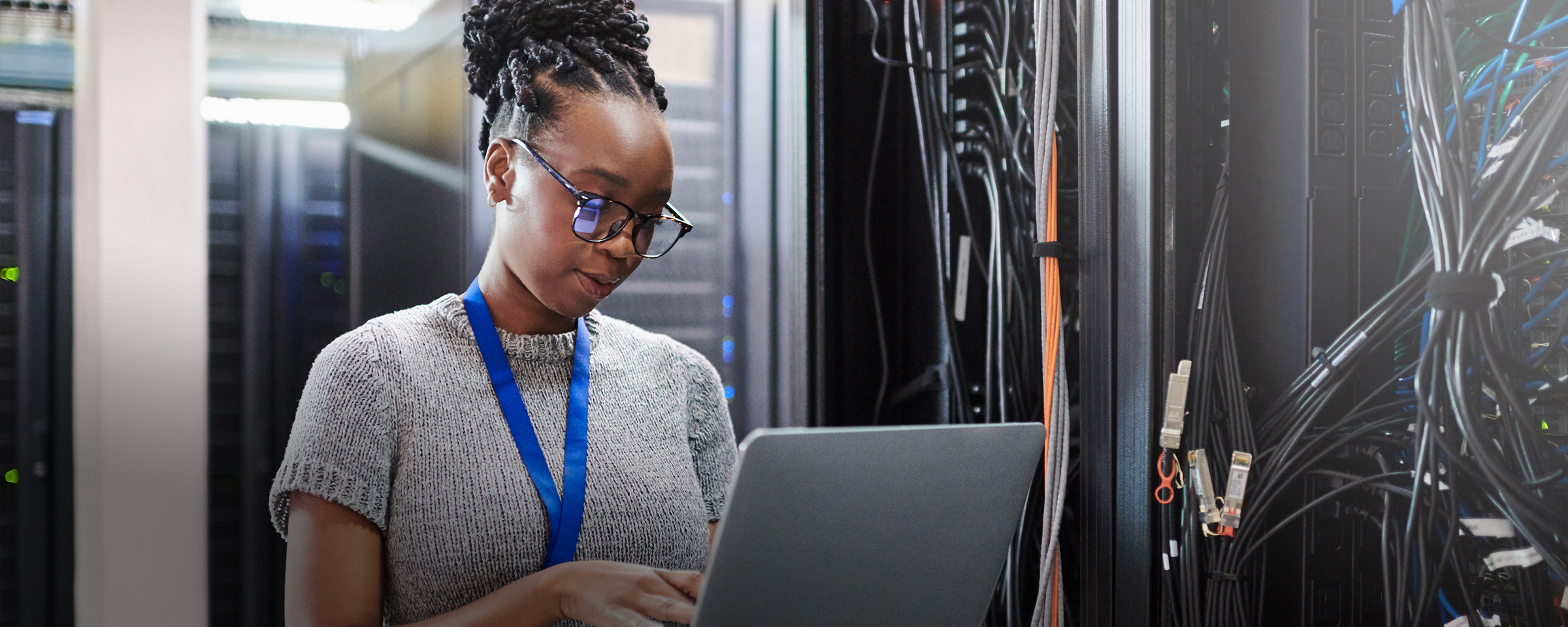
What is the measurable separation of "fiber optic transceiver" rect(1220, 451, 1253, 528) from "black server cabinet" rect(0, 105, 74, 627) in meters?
1.60

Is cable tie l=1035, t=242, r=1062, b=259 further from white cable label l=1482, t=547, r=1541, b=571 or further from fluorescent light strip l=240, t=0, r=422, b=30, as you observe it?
fluorescent light strip l=240, t=0, r=422, b=30

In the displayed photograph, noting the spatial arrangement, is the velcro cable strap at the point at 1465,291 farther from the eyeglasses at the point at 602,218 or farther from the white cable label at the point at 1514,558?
the eyeglasses at the point at 602,218

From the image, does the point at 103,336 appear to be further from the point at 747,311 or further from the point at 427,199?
the point at 747,311

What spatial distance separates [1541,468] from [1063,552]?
599 millimetres

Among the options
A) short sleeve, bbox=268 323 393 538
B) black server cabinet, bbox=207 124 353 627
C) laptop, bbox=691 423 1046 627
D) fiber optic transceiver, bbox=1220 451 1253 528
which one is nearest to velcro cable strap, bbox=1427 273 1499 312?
fiber optic transceiver, bbox=1220 451 1253 528

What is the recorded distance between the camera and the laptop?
1.97ft

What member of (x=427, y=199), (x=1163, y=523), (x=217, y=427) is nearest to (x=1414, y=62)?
(x=1163, y=523)

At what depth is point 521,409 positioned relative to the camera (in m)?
0.97

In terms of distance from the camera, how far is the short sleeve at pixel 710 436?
111 centimetres

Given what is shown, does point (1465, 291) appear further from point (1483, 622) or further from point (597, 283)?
point (597, 283)

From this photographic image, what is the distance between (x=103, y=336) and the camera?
147 centimetres

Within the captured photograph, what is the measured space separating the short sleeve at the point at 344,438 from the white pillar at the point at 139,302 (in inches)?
29.0

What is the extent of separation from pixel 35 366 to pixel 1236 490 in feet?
5.43

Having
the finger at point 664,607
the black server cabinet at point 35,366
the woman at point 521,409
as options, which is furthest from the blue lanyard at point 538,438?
the black server cabinet at point 35,366
